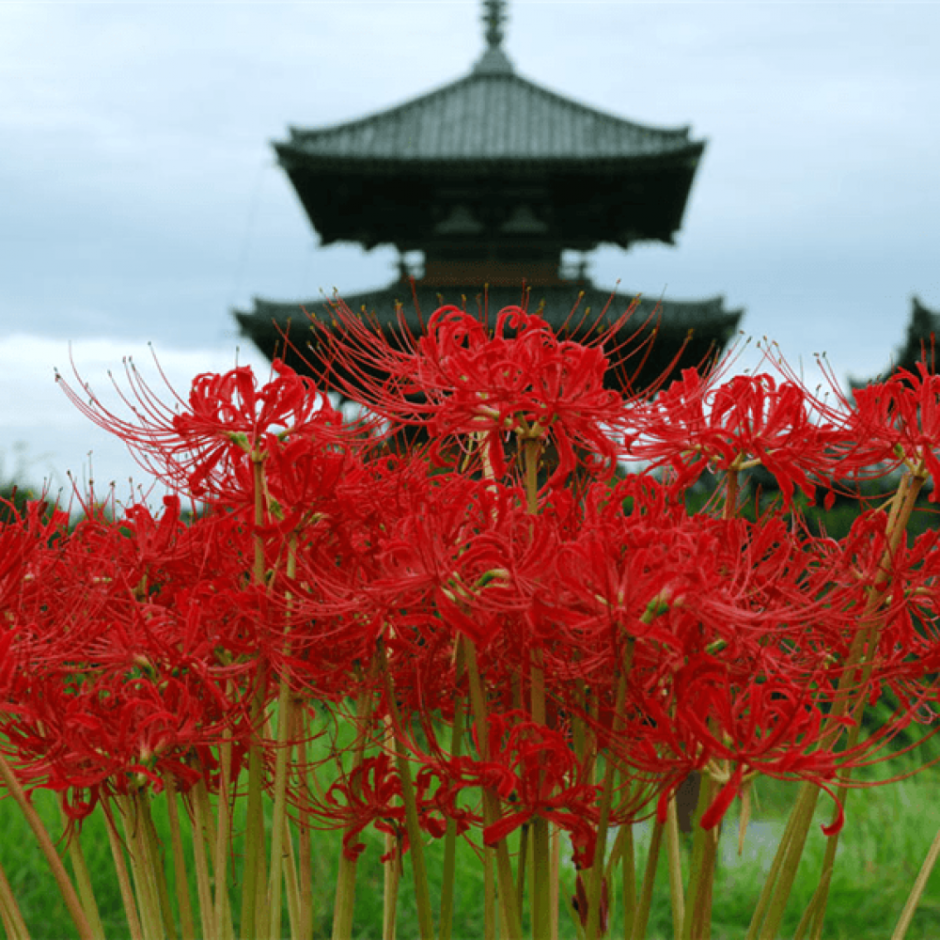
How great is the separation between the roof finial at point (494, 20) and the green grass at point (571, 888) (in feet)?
32.4

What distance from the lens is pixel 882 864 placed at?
12.2ft

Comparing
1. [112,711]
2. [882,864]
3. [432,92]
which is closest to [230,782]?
[112,711]

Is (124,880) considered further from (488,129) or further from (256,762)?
(488,129)

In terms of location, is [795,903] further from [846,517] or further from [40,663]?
[846,517]

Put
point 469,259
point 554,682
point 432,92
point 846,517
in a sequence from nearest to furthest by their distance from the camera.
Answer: point 554,682, point 846,517, point 469,259, point 432,92

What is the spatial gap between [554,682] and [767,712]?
0.24 m

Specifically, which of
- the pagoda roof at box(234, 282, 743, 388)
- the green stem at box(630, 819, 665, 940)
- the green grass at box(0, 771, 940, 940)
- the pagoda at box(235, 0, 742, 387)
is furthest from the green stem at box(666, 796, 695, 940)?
the pagoda at box(235, 0, 742, 387)

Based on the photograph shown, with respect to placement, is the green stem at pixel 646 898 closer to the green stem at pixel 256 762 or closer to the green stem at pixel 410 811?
the green stem at pixel 410 811

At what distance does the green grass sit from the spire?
389 inches

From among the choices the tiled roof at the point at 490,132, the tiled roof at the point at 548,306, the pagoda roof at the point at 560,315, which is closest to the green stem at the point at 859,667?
the pagoda roof at the point at 560,315

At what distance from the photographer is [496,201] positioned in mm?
10016

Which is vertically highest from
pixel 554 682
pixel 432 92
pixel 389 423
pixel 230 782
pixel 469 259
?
pixel 432 92

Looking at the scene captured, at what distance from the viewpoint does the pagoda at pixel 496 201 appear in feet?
30.7

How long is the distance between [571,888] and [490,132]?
8.55 m
